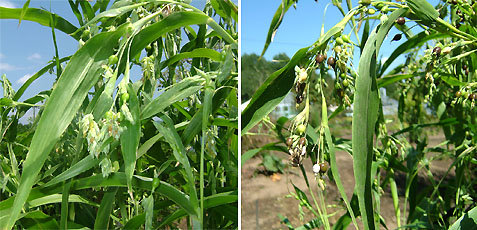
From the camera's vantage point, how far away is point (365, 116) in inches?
16.8

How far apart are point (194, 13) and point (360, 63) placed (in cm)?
22

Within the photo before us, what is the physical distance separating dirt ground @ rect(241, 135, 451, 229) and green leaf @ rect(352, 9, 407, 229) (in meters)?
1.02

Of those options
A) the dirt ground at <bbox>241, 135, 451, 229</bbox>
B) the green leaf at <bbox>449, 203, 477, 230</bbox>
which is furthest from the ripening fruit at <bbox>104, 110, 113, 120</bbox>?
the dirt ground at <bbox>241, 135, 451, 229</bbox>

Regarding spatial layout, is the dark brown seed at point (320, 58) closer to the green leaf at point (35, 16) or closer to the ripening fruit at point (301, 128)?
the ripening fruit at point (301, 128)

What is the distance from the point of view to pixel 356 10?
18.1 inches

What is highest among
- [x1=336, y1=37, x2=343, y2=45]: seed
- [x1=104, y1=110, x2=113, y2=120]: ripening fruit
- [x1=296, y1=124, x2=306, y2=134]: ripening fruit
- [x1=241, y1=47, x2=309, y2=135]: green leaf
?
[x1=336, y1=37, x2=343, y2=45]: seed

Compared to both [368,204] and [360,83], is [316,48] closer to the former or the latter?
[360,83]

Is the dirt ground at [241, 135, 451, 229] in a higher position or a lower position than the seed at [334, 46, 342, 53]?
lower

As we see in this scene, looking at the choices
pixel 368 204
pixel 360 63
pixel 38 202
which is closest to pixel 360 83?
pixel 360 63

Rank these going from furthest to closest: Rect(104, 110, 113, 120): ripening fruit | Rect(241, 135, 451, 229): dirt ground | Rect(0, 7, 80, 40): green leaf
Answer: Rect(241, 135, 451, 229): dirt ground
Rect(0, 7, 80, 40): green leaf
Rect(104, 110, 113, 120): ripening fruit

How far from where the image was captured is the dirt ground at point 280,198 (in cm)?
157

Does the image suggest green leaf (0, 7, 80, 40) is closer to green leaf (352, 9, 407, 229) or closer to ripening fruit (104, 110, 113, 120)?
ripening fruit (104, 110, 113, 120)

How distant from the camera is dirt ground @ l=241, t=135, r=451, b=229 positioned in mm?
1571

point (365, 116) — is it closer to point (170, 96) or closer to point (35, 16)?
point (170, 96)
